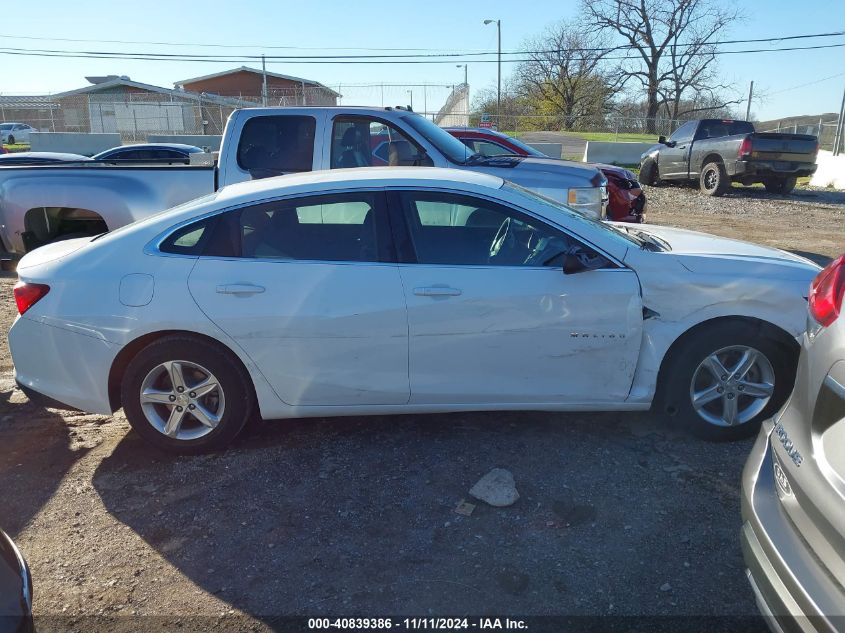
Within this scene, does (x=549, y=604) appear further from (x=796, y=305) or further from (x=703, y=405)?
(x=796, y=305)

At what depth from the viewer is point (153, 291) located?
147 inches

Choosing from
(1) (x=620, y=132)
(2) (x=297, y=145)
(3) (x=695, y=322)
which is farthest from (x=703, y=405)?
(1) (x=620, y=132)

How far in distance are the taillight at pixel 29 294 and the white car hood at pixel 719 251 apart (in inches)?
142

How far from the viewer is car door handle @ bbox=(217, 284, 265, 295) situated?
375cm

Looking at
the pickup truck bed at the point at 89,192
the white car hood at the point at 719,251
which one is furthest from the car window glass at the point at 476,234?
the pickup truck bed at the point at 89,192

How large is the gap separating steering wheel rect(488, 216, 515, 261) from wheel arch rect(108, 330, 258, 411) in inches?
61.0

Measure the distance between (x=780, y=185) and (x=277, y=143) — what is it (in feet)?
49.8

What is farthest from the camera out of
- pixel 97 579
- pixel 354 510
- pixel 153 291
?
pixel 153 291

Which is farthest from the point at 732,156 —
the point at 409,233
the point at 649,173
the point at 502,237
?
the point at 409,233

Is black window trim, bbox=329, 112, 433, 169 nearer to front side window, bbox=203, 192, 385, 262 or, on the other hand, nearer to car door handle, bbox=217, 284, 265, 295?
front side window, bbox=203, 192, 385, 262

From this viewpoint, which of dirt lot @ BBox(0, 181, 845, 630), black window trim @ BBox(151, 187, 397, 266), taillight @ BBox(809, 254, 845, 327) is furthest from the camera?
black window trim @ BBox(151, 187, 397, 266)

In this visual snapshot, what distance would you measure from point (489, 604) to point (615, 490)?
110 centimetres

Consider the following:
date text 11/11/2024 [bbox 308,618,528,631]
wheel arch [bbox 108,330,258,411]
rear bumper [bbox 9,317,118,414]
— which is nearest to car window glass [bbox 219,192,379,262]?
wheel arch [bbox 108,330,258,411]

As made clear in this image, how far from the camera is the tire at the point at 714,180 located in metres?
16.8
